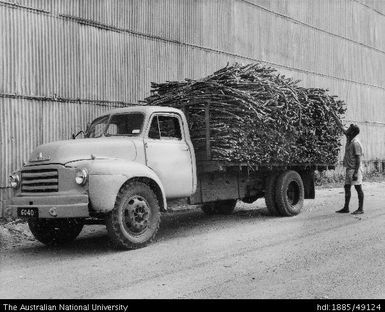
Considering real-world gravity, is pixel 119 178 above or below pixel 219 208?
above

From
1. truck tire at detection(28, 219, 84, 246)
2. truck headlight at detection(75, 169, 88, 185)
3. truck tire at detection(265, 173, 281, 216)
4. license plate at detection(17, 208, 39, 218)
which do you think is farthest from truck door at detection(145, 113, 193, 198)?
truck tire at detection(265, 173, 281, 216)

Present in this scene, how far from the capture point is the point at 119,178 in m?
7.28

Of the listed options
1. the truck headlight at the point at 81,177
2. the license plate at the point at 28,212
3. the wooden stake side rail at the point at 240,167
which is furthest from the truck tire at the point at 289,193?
the license plate at the point at 28,212

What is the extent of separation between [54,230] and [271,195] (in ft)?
15.7

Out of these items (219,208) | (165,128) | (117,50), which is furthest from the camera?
(117,50)

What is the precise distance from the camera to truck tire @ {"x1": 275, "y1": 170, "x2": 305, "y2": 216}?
10852mm

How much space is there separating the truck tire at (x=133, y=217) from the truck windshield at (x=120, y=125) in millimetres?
1131

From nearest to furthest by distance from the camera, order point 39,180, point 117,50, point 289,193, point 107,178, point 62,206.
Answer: point 62,206 < point 107,178 < point 39,180 < point 289,193 < point 117,50

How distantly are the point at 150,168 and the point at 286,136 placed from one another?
3.61m

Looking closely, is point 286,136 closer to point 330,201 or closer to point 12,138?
point 330,201

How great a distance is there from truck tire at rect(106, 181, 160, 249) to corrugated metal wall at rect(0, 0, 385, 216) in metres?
4.52

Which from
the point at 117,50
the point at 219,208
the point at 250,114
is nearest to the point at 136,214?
the point at 250,114

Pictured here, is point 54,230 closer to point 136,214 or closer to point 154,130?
point 136,214

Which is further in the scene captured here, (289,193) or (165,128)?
(289,193)
